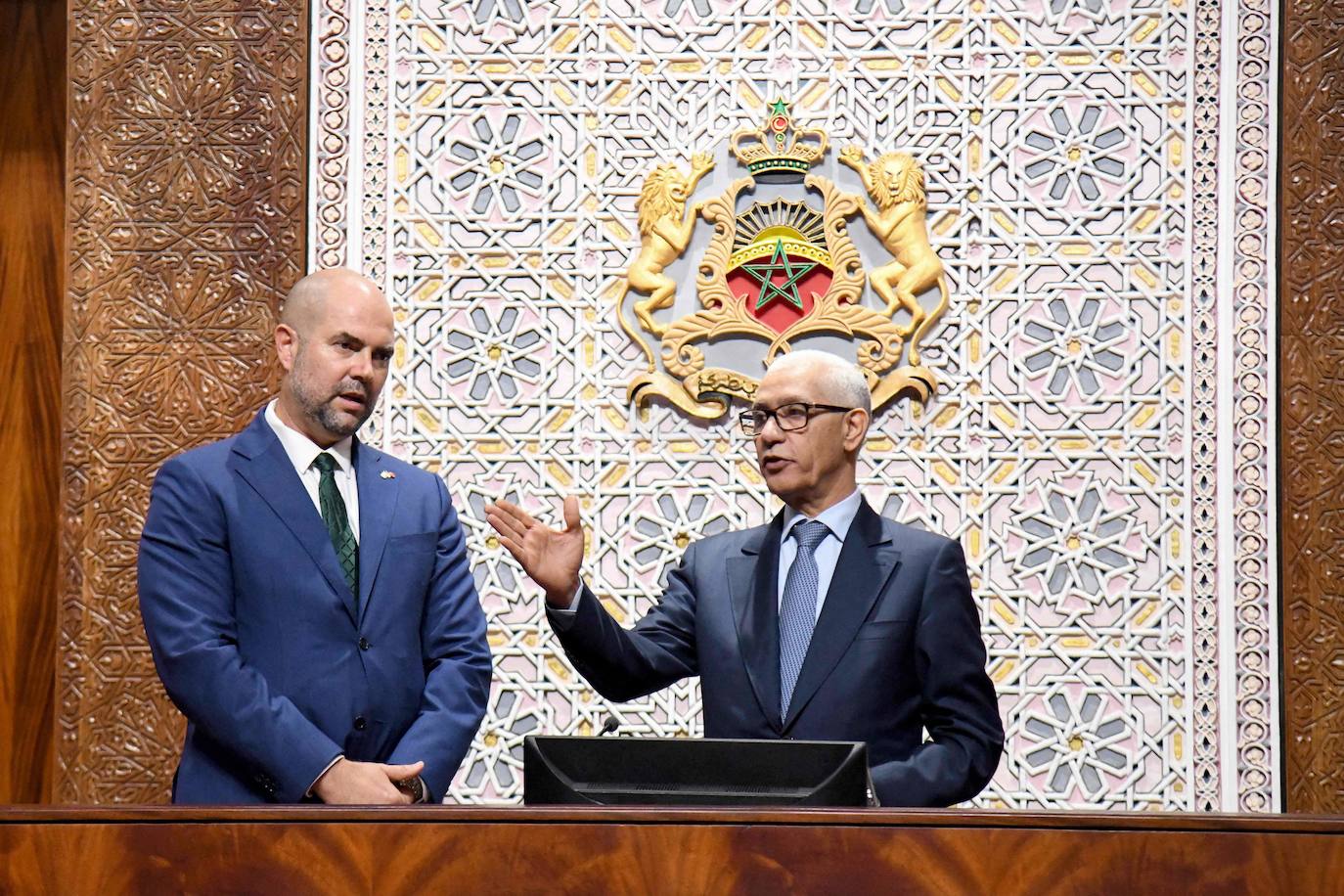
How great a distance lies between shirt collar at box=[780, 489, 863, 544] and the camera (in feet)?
9.80

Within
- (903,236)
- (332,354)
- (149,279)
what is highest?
(903,236)

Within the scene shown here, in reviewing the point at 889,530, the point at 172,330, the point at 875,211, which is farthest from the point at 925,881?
the point at 172,330

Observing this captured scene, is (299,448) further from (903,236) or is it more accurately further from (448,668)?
(903,236)

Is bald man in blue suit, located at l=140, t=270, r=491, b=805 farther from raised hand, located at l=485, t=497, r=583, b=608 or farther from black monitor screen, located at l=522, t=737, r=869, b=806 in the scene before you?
black monitor screen, located at l=522, t=737, r=869, b=806

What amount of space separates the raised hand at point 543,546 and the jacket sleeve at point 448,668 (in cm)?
29

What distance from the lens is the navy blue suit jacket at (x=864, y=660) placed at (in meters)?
2.79

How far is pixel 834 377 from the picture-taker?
303 centimetres

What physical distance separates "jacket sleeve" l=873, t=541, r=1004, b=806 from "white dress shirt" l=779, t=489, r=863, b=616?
0.19 metres

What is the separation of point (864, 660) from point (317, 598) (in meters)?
1.01

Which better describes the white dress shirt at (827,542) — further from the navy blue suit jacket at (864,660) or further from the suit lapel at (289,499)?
the suit lapel at (289,499)

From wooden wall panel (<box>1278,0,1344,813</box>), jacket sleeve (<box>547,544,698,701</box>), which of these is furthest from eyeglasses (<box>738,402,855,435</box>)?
wooden wall panel (<box>1278,0,1344,813</box>)

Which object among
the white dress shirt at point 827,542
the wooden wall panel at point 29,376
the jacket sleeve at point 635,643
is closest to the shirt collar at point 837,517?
the white dress shirt at point 827,542

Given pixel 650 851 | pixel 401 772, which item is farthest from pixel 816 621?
pixel 650 851

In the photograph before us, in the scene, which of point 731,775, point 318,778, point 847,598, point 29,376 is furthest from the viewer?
point 29,376
